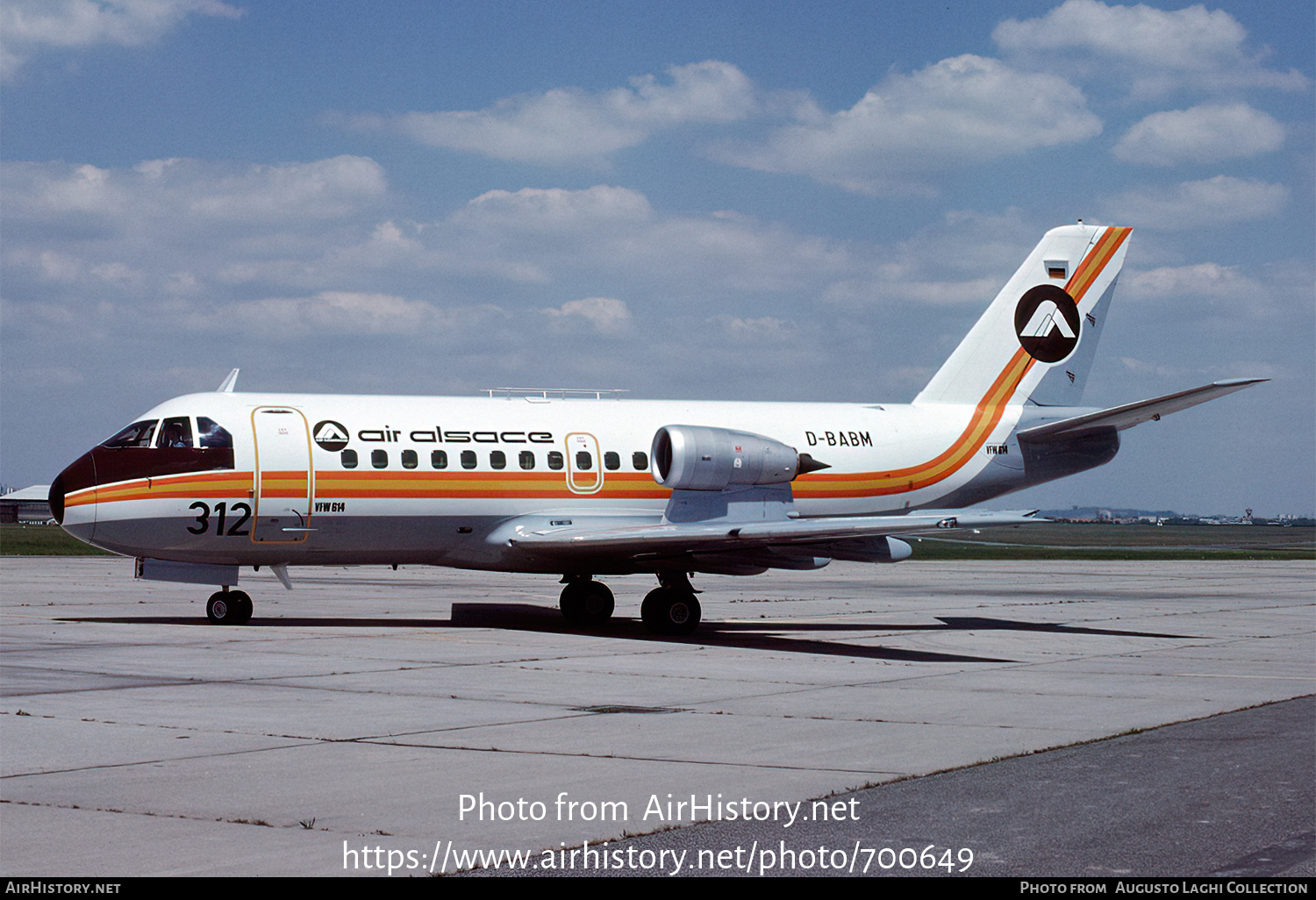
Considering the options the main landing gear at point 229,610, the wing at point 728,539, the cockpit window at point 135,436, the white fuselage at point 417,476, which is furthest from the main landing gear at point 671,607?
the cockpit window at point 135,436

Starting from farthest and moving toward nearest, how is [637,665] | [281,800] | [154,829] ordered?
[637,665] < [281,800] < [154,829]

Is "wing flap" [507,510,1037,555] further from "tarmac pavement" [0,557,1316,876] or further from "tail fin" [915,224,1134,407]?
"tail fin" [915,224,1134,407]

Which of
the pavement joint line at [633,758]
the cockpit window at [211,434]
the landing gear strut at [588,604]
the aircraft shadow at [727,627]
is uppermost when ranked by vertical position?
the cockpit window at [211,434]

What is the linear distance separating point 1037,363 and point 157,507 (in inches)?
703

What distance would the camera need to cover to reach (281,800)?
970 centimetres

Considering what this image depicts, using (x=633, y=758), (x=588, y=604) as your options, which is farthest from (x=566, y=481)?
(x=633, y=758)

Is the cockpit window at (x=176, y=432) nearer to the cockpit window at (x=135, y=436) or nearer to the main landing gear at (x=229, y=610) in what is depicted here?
the cockpit window at (x=135, y=436)

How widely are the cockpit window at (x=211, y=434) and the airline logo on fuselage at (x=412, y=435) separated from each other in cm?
145

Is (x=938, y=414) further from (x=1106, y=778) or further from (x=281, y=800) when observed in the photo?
(x=281, y=800)

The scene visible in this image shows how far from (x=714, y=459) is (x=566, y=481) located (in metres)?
2.77

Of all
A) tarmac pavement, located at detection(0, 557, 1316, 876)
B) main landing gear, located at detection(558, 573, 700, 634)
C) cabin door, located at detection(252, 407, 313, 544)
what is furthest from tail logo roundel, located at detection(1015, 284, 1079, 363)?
cabin door, located at detection(252, 407, 313, 544)

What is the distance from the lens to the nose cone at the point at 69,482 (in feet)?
76.6

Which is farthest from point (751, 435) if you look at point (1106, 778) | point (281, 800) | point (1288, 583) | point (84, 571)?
point (1288, 583)

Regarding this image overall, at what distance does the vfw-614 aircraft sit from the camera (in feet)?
76.7
